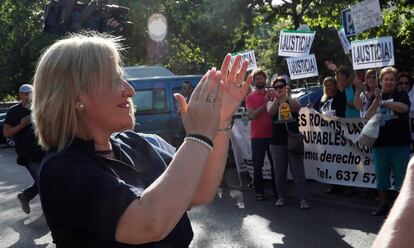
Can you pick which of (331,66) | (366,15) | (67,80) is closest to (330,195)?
(331,66)

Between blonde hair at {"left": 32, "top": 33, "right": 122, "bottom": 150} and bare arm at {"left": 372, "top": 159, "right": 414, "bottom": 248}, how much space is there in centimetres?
104

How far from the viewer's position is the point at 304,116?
8398 millimetres

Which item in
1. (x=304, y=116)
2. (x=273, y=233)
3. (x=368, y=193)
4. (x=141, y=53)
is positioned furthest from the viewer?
(x=141, y=53)

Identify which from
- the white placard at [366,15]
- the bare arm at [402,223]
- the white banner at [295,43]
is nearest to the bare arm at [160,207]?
the bare arm at [402,223]

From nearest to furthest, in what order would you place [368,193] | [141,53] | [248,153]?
[368,193] < [248,153] < [141,53]

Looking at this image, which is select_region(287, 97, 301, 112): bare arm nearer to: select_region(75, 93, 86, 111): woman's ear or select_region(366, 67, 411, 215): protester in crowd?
select_region(366, 67, 411, 215): protester in crowd

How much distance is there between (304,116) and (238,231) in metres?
2.82

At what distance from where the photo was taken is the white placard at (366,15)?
8242mm

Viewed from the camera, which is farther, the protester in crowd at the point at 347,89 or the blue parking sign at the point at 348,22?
the blue parking sign at the point at 348,22

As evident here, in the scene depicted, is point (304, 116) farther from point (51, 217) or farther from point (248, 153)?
point (51, 217)

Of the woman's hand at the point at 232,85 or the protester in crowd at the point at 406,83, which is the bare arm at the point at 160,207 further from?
the protester in crowd at the point at 406,83

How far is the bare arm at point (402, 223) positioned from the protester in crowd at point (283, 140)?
20.5ft

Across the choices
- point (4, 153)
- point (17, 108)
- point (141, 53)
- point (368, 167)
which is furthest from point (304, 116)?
point (141, 53)

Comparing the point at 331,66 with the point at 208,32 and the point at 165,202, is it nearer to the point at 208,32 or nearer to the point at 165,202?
the point at 165,202
